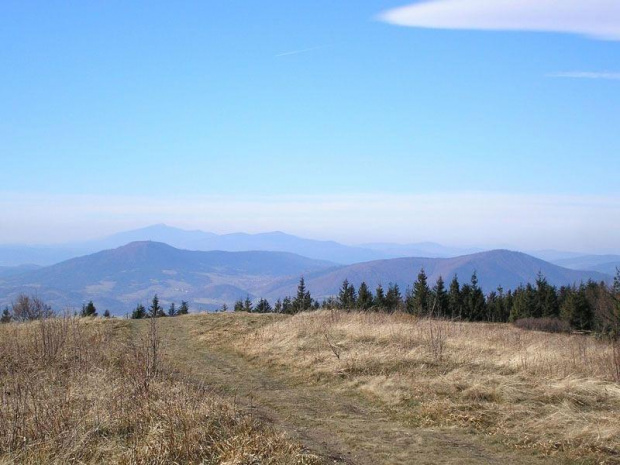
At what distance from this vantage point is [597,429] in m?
A: 8.02

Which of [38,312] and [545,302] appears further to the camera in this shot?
[545,302]

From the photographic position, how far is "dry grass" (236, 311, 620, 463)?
8.40 metres

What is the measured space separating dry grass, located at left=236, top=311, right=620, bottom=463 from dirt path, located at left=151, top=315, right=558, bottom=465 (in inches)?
19.0

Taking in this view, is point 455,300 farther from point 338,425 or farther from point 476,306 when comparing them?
point 338,425

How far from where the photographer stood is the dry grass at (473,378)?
27.6ft

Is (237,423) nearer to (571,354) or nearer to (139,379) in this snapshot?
(139,379)

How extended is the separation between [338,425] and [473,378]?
3.81 m

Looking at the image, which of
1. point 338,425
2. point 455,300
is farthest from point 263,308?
point 338,425

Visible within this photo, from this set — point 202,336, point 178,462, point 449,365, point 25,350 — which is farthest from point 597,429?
point 202,336

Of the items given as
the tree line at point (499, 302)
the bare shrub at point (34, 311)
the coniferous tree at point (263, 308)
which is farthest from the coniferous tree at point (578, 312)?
the bare shrub at point (34, 311)

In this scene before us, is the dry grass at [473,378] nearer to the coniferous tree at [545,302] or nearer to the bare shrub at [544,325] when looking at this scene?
the bare shrub at [544,325]

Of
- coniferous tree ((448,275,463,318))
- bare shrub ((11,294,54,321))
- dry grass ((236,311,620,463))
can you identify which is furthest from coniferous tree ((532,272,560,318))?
bare shrub ((11,294,54,321))

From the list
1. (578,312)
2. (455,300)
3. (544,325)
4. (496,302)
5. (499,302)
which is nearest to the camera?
(544,325)

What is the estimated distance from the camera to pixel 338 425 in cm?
909
